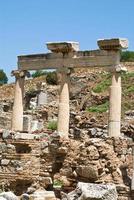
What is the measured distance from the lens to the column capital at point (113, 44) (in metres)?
25.9

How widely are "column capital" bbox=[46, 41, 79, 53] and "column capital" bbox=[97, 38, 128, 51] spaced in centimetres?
163

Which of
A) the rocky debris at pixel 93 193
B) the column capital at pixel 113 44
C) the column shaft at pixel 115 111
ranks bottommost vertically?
the rocky debris at pixel 93 193

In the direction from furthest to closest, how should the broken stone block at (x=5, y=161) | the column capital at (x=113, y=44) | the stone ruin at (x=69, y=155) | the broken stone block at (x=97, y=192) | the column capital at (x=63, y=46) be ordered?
the column capital at (x=63, y=46) < the column capital at (x=113, y=44) < the broken stone block at (x=5, y=161) < the stone ruin at (x=69, y=155) < the broken stone block at (x=97, y=192)

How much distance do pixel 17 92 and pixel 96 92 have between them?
73.0 feet

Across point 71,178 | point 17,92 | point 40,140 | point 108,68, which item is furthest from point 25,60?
point 71,178

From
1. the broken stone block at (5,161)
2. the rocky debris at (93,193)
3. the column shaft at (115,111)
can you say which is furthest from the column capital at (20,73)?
the rocky debris at (93,193)

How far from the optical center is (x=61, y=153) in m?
22.0

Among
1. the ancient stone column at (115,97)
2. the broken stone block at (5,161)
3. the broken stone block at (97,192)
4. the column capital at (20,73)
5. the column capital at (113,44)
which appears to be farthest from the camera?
the column capital at (20,73)

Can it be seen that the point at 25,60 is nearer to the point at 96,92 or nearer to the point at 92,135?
the point at 92,135

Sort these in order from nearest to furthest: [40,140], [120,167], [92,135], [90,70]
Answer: [120,167], [40,140], [92,135], [90,70]

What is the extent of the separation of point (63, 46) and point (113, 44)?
114 inches

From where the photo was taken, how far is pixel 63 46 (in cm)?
2792

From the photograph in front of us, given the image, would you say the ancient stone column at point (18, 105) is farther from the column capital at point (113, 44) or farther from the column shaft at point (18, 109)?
the column capital at point (113, 44)

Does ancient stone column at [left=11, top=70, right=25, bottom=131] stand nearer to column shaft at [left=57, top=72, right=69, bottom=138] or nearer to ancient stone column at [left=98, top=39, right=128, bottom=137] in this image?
column shaft at [left=57, top=72, right=69, bottom=138]
